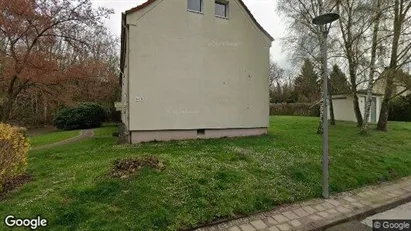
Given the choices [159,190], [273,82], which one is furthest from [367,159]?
[273,82]

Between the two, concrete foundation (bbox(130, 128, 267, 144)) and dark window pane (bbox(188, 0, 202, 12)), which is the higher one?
dark window pane (bbox(188, 0, 202, 12))

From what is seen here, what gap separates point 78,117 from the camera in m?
18.3

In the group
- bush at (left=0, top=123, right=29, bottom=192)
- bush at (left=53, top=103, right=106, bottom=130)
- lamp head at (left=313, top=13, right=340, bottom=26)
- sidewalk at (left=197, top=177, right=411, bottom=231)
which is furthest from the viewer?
bush at (left=53, top=103, right=106, bottom=130)

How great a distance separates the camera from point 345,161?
746cm

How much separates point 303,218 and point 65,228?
374 centimetres

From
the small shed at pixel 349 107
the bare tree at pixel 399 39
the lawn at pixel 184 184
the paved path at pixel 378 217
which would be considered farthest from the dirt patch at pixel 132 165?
the small shed at pixel 349 107

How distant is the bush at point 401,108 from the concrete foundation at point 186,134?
933 inches

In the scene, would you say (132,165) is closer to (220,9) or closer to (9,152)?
(9,152)

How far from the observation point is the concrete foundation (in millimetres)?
9180

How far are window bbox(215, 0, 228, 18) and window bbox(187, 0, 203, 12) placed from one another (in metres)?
0.73

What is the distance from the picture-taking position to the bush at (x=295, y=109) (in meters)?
31.2

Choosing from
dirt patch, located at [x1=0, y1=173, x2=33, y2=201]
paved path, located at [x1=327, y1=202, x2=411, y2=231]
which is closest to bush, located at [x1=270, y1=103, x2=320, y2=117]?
paved path, located at [x1=327, y1=202, x2=411, y2=231]

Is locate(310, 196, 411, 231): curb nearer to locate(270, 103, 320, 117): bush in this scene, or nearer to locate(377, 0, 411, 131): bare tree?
locate(377, 0, 411, 131): bare tree

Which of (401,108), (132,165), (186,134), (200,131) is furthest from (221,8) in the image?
(401,108)
